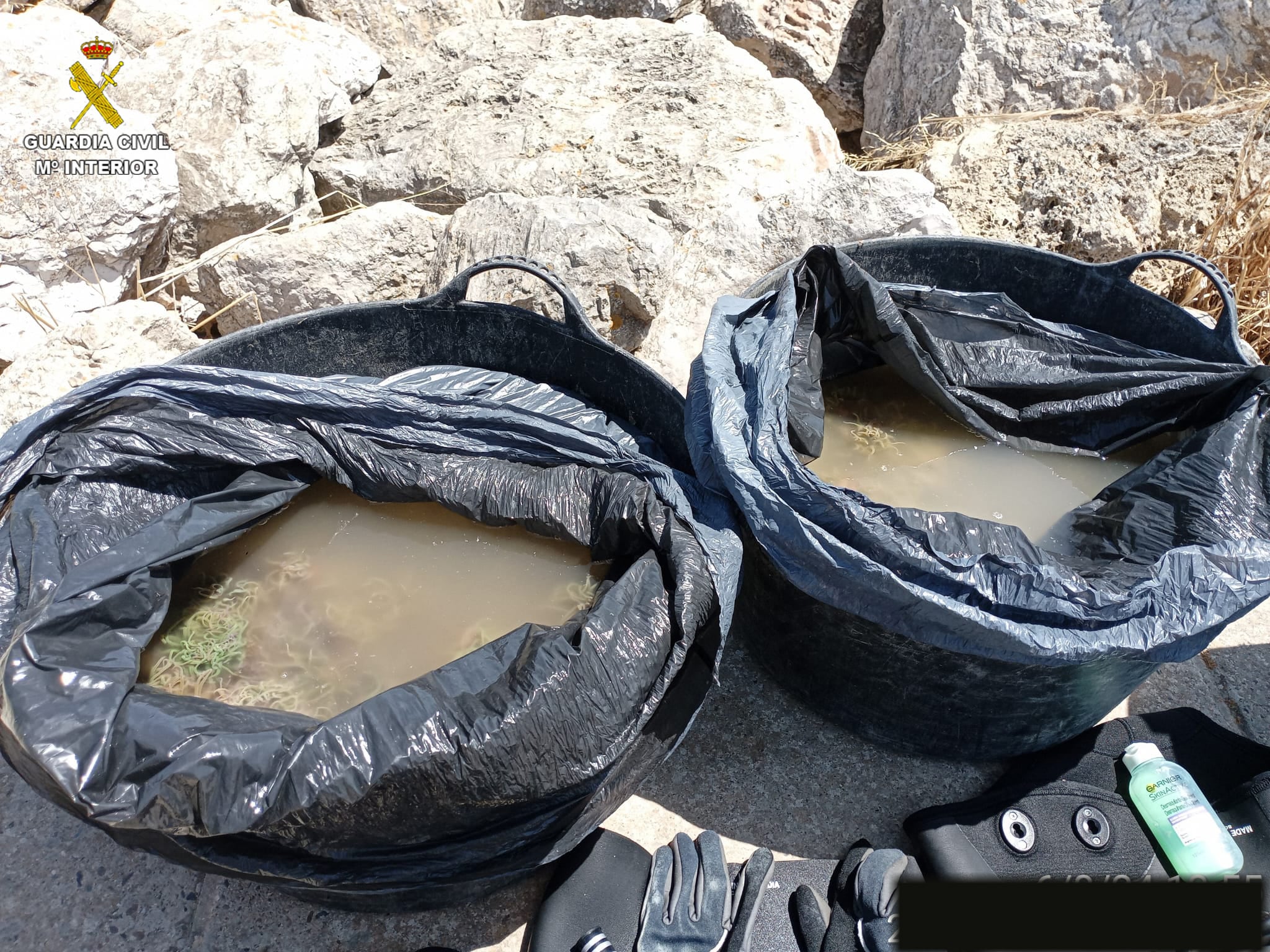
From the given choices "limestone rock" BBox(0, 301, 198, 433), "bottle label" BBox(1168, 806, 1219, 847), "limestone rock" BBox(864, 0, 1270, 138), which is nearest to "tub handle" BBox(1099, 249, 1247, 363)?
"bottle label" BBox(1168, 806, 1219, 847)

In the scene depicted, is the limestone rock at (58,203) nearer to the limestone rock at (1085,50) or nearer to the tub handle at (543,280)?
the tub handle at (543,280)

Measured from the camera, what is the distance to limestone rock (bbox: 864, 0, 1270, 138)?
118 inches

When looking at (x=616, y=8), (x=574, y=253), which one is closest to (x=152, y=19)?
(x=616, y=8)

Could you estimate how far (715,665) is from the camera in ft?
4.60

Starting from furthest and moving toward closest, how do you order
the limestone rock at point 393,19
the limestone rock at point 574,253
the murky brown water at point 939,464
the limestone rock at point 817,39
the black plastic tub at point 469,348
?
the limestone rock at point 817,39, the limestone rock at point 393,19, the limestone rock at point 574,253, the murky brown water at point 939,464, the black plastic tub at point 469,348

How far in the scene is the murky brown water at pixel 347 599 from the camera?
5.13ft

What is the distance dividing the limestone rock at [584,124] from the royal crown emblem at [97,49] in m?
0.69

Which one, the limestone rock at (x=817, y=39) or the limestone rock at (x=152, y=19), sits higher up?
the limestone rock at (x=817, y=39)

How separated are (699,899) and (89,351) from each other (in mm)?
1932

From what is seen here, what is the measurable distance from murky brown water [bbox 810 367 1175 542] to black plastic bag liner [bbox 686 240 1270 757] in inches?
2.1

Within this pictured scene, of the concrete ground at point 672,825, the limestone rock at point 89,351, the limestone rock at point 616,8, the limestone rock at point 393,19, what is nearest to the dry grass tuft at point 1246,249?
the concrete ground at point 672,825

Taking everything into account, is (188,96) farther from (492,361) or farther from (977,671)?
(977,671)

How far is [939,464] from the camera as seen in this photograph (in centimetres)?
200

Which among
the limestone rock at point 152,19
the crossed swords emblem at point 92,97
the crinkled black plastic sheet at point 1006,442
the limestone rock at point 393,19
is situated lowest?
the crinkled black plastic sheet at point 1006,442
